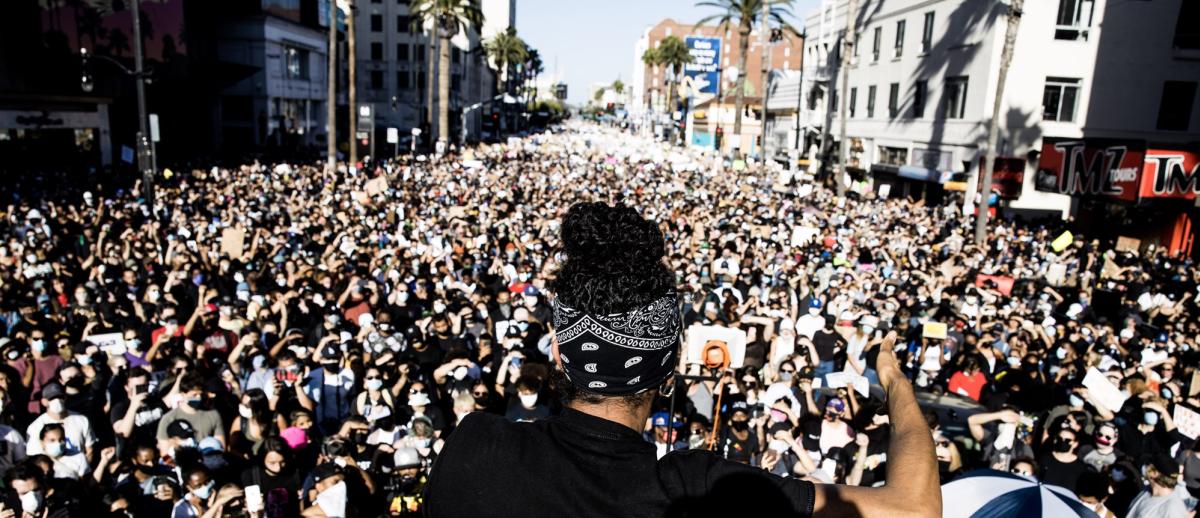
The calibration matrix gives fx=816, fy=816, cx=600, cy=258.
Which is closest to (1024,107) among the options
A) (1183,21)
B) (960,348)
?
(1183,21)

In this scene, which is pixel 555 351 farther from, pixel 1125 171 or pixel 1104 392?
pixel 1125 171

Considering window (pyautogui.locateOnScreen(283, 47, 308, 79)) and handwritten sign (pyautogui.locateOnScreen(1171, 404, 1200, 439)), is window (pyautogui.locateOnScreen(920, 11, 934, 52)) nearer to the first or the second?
handwritten sign (pyautogui.locateOnScreen(1171, 404, 1200, 439))

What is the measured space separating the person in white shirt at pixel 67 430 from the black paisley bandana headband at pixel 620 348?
6682 millimetres

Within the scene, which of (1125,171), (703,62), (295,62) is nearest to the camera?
(1125,171)

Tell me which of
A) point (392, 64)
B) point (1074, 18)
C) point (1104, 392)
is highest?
point (392, 64)

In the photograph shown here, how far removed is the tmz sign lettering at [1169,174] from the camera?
22078 millimetres

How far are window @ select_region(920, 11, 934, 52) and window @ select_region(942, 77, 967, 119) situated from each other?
253 centimetres

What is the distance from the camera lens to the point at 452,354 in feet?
29.1

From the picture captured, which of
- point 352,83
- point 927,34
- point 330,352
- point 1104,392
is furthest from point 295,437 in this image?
point 352,83

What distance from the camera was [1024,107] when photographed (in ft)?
104

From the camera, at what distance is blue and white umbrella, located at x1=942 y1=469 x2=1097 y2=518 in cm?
441

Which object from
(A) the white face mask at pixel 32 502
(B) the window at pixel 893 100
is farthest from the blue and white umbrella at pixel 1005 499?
(B) the window at pixel 893 100

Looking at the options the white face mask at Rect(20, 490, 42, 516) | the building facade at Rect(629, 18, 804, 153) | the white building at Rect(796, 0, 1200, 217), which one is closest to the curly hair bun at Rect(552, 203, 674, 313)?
the white face mask at Rect(20, 490, 42, 516)

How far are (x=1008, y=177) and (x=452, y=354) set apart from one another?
95.3ft
